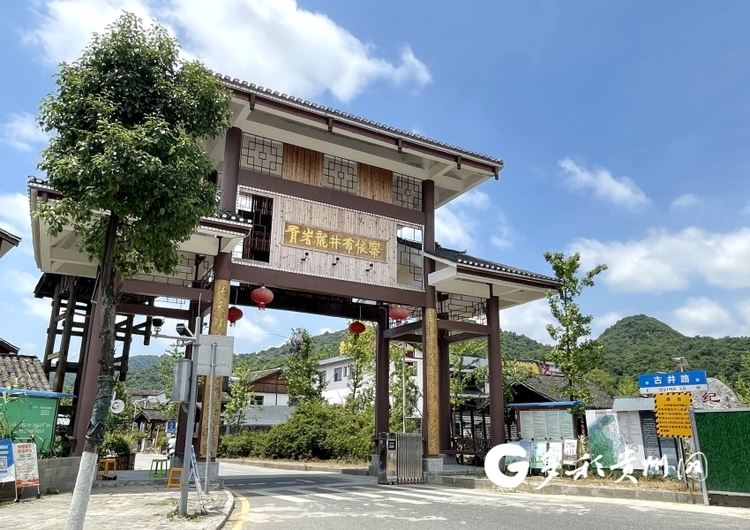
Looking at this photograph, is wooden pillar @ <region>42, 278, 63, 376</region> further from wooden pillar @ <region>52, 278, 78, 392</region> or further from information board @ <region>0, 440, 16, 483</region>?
information board @ <region>0, 440, 16, 483</region>

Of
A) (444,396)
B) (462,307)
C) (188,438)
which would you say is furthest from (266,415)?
(188,438)

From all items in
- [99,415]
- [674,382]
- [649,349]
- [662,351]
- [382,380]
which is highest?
[649,349]

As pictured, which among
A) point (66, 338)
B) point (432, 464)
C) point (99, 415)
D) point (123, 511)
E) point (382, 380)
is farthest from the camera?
point (382, 380)

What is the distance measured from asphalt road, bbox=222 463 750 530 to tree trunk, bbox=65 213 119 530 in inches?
79.1

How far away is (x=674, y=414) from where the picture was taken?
10984 millimetres

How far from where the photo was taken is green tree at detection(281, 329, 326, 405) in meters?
30.2

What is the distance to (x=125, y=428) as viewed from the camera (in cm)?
4359

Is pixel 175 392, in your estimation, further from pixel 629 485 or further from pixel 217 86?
pixel 629 485

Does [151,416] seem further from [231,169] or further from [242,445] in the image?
[231,169]

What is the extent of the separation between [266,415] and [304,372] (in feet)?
50.3

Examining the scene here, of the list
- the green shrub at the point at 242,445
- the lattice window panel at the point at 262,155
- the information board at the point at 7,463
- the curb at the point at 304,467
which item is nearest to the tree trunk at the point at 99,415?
the information board at the point at 7,463

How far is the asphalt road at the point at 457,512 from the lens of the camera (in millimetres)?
7562

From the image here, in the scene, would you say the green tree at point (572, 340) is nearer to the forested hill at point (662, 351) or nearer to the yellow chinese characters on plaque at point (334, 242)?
the yellow chinese characters on plaque at point (334, 242)

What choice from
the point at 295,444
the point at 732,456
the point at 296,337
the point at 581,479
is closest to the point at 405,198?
the point at 581,479
